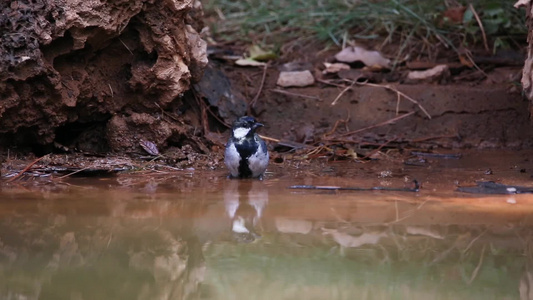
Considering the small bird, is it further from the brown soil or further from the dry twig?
the dry twig

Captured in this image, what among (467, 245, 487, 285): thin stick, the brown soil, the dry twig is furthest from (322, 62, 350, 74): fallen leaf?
(467, 245, 487, 285): thin stick

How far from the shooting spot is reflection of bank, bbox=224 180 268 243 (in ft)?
13.0

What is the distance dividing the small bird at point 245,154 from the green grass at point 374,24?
3.10m

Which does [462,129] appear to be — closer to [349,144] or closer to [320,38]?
[349,144]

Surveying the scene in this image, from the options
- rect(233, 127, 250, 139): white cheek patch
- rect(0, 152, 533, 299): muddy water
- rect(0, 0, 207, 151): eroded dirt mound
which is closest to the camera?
rect(0, 152, 533, 299): muddy water

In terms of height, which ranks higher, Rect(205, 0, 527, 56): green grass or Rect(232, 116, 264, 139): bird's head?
Rect(205, 0, 527, 56): green grass

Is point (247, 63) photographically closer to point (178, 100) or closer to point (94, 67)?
point (178, 100)

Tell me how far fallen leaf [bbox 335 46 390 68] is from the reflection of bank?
3.16 m

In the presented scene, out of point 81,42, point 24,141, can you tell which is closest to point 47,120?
point 24,141

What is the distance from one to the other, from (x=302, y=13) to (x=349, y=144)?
8.90ft

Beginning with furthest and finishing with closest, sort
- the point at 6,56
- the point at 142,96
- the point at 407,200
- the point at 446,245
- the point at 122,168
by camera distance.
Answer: the point at 142,96 < the point at 122,168 < the point at 6,56 < the point at 407,200 < the point at 446,245

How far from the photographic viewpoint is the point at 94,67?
6504mm

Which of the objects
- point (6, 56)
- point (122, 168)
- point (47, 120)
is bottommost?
point (122, 168)

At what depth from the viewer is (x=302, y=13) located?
945 centimetres
